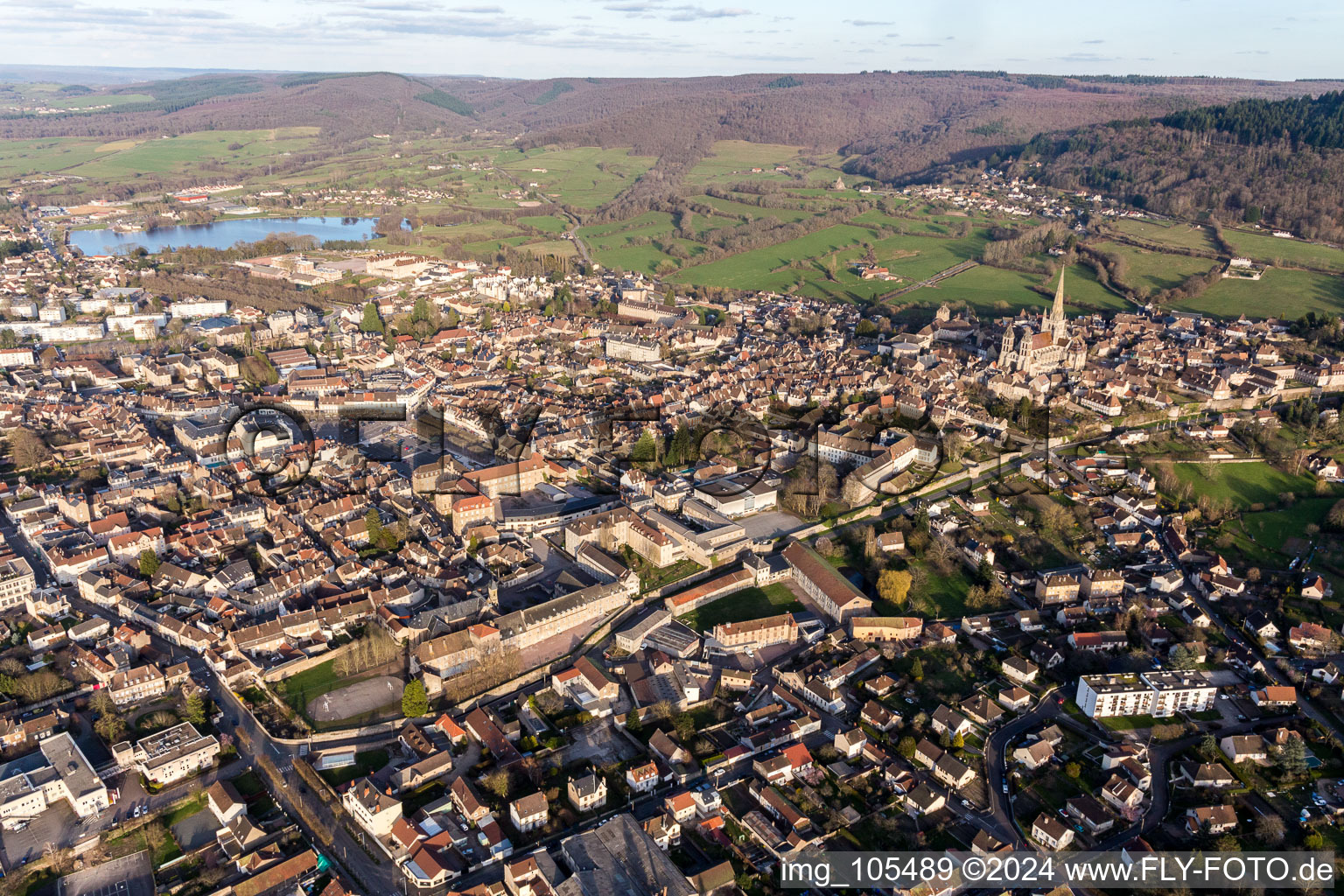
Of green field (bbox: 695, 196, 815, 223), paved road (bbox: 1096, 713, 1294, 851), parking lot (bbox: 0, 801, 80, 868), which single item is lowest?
parking lot (bbox: 0, 801, 80, 868)

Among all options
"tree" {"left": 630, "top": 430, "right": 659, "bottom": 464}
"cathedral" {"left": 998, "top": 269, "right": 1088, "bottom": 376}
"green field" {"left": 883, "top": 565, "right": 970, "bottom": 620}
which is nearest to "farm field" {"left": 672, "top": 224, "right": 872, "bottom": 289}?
"cathedral" {"left": 998, "top": 269, "right": 1088, "bottom": 376}

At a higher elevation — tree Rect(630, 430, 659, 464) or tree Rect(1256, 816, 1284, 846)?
tree Rect(630, 430, 659, 464)

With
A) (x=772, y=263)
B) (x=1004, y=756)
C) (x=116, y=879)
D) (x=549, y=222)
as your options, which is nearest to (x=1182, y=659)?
(x=1004, y=756)

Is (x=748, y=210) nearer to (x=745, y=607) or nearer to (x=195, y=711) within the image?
(x=745, y=607)

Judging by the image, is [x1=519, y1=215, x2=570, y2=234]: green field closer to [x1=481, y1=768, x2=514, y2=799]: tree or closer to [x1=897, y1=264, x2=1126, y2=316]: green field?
[x1=897, y1=264, x2=1126, y2=316]: green field

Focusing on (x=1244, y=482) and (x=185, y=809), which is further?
(x=1244, y=482)

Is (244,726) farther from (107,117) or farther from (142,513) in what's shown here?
(107,117)
